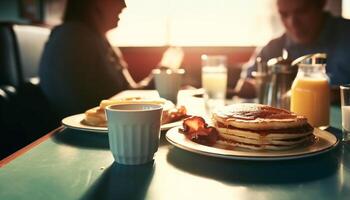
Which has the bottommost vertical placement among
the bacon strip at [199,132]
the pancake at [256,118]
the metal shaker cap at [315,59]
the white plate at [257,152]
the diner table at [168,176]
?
the diner table at [168,176]

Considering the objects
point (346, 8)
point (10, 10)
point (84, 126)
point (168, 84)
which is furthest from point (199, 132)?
point (346, 8)

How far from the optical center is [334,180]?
1.77 ft

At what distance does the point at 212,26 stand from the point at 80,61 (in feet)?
7.41

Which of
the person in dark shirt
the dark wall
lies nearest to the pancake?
the person in dark shirt

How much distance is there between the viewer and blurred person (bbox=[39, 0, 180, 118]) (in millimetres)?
1697

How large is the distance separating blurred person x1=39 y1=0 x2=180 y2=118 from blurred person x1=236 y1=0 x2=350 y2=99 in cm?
83

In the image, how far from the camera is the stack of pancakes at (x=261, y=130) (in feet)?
2.11

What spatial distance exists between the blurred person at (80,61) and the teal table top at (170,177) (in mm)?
1015

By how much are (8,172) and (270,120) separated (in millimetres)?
406

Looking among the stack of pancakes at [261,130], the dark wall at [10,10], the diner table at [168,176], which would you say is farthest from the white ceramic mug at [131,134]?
the dark wall at [10,10]

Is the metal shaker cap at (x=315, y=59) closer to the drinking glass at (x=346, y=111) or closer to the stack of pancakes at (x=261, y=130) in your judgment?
the drinking glass at (x=346, y=111)

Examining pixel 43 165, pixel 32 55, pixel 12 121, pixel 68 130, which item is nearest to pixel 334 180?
pixel 43 165

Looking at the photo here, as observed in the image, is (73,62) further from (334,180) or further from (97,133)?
(334,180)

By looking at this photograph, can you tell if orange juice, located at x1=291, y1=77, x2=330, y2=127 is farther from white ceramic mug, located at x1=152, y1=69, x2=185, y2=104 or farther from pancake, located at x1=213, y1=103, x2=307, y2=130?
white ceramic mug, located at x1=152, y1=69, x2=185, y2=104
